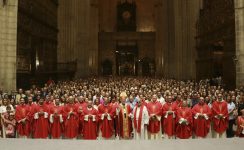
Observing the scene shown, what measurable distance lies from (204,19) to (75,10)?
13278 millimetres

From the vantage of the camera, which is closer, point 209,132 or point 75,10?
point 209,132

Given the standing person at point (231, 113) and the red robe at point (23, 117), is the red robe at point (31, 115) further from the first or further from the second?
the standing person at point (231, 113)

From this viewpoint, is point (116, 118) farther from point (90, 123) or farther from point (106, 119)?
point (90, 123)

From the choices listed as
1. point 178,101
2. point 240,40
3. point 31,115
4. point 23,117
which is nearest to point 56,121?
point 31,115

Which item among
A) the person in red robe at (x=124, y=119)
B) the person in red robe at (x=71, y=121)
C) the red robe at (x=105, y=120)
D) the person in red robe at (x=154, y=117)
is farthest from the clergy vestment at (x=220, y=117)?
the person in red robe at (x=71, y=121)

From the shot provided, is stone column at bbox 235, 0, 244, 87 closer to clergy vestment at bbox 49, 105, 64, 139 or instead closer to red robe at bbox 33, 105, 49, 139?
clergy vestment at bbox 49, 105, 64, 139

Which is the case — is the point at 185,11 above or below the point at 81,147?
above

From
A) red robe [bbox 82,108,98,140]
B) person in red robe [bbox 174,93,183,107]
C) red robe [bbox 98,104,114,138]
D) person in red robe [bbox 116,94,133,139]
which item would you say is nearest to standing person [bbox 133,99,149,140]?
person in red robe [bbox 116,94,133,139]

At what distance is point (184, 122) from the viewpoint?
11.9 m

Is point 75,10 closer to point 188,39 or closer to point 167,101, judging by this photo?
point 188,39

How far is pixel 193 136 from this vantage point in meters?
12.4

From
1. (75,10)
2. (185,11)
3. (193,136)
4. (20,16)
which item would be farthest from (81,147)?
(75,10)

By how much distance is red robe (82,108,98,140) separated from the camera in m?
12.0

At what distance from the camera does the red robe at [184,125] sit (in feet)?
38.9
